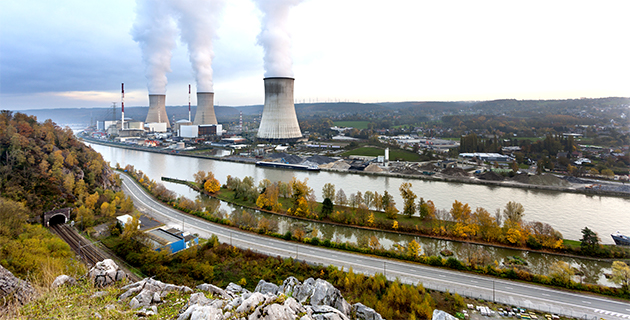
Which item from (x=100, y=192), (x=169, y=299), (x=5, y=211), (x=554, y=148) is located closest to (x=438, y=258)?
(x=169, y=299)

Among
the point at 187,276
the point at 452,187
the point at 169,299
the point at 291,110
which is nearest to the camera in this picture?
the point at 169,299

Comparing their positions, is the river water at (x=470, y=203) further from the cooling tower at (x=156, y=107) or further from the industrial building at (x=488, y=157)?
the cooling tower at (x=156, y=107)

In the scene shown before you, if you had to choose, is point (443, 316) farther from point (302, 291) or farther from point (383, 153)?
point (383, 153)

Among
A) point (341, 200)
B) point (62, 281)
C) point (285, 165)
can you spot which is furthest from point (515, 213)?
point (285, 165)

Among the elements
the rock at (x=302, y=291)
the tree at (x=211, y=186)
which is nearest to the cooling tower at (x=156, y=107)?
the tree at (x=211, y=186)

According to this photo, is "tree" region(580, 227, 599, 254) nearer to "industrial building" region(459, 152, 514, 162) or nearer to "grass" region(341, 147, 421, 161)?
"grass" region(341, 147, 421, 161)

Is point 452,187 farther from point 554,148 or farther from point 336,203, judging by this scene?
point 554,148
